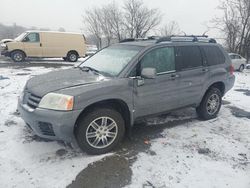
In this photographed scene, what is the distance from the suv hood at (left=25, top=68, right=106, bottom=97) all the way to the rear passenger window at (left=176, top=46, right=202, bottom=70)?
164 centimetres

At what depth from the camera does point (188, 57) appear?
4906 mm

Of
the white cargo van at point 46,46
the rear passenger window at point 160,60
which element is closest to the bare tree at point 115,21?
the white cargo van at point 46,46

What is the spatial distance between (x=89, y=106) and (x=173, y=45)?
2095mm

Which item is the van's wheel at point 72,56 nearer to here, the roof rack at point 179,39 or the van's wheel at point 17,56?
the van's wheel at point 17,56

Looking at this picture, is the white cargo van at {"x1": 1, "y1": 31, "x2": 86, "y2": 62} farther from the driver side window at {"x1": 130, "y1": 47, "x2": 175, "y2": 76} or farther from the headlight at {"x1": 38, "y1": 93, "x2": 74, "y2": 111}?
the headlight at {"x1": 38, "y1": 93, "x2": 74, "y2": 111}

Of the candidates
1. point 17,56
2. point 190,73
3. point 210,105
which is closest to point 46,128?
point 190,73

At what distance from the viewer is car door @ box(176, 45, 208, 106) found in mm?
4746

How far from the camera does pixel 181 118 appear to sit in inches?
221

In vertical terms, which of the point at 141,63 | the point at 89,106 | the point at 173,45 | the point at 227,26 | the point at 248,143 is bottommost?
the point at 248,143

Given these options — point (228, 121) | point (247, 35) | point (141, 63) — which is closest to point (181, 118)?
point (228, 121)

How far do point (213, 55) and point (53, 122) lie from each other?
12.4 feet

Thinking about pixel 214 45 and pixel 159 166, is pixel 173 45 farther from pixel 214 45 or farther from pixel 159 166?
pixel 159 166

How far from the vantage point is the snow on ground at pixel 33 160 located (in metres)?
3.20

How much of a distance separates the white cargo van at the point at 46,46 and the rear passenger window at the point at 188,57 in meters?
13.1
